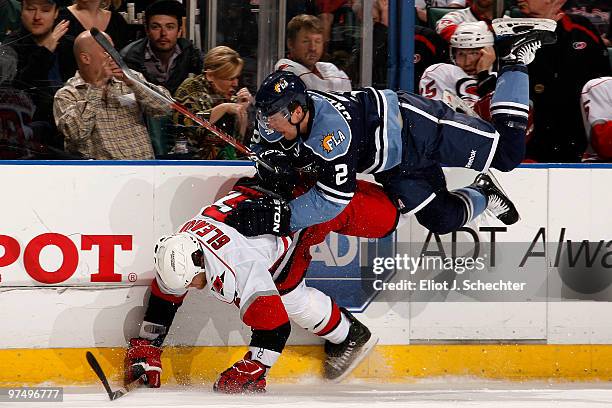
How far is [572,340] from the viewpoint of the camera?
4.81 metres

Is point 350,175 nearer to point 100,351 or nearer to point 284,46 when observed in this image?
point 284,46

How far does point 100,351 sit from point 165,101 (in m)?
1.03

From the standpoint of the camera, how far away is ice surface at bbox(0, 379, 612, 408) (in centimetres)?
423

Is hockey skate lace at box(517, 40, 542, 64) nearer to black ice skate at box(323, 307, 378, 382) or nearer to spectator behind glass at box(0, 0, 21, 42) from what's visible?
black ice skate at box(323, 307, 378, 382)

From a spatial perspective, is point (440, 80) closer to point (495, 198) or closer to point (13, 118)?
point (495, 198)

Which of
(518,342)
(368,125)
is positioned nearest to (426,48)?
(368,125)

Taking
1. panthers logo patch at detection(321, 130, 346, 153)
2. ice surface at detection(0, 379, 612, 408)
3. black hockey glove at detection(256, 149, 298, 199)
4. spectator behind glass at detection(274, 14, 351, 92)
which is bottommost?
ice surface at detection(0, 379, 612, 408)

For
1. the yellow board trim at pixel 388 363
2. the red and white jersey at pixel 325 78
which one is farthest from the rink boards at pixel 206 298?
the red and white jersey at pixel 325 78

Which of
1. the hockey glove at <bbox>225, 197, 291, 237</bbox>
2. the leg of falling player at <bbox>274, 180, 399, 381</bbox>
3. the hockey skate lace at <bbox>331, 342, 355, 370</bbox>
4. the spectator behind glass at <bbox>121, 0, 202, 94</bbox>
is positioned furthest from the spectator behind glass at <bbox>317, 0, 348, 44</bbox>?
the hockey skate lace at <bbox>331, 342, 355, 370</bbox>

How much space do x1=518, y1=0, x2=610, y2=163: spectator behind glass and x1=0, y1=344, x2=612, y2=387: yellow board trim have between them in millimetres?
826

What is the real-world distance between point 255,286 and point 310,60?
94 cm

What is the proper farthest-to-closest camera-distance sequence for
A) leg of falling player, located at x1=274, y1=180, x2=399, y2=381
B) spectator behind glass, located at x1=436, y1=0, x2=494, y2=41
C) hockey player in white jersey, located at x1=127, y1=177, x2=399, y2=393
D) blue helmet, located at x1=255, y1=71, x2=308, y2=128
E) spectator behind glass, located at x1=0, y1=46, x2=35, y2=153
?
spectator behind glass, located at x1=436, y1=0, x2=494, y2=41, leg of falling player, located at x1=274, y1=180, x2=399, y2=381, spectator behind glass, located at x1=0, y1=46, x2=35, y2=153, hockey player in white jersey, located at x1=127, y1=177, x2=399, y2=393, blue helmet, located at x1=255, y1=71, x2=308, y2=128

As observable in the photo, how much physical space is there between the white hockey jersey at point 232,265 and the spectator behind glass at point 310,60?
0.69m

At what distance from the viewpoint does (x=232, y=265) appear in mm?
4305
